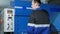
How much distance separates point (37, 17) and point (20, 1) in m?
0.69

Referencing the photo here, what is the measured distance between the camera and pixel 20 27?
190 cm

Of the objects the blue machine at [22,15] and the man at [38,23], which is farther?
the blue machine at [22,15]

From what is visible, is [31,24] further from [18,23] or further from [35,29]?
[18,23]

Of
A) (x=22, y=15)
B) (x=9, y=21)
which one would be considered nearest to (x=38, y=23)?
(x=22, y=15)

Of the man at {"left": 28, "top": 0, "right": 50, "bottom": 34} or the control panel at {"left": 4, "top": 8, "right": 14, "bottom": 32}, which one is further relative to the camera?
the control panel at {"left": 4, "top": 8, "right": 14, "bottom": 32}

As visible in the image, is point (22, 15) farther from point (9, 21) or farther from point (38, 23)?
point (38, 23)

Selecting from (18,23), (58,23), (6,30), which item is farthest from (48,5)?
(6,30)

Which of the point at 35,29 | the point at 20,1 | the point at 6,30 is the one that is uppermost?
the point at 20,1

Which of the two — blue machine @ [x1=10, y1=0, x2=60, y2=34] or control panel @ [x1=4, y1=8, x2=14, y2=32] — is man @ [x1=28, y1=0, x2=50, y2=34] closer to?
blue machine @ [x1=10, y1=0, x2=60, y2=34]

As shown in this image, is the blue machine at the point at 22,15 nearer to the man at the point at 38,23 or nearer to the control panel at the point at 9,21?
the control panel at the point at 9,21

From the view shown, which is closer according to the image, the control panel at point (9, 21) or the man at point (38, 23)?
the man at point (38, 23)

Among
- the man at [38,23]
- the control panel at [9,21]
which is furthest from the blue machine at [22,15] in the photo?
the man at [38,23]

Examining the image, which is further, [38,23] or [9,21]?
[9,21]

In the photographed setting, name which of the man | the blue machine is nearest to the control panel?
the blue machine
